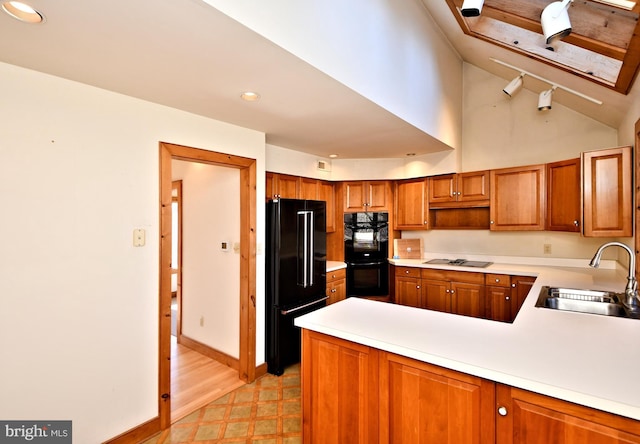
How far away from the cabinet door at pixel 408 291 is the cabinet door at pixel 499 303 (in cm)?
79

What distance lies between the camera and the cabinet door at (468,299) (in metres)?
3.56

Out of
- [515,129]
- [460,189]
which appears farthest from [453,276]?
[515,129]

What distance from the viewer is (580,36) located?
2.08 meters

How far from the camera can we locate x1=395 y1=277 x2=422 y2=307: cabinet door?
4.02m

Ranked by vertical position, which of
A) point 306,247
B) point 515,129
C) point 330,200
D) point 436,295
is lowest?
point 436,295

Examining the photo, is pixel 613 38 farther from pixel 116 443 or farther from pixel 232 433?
pixel 116 443

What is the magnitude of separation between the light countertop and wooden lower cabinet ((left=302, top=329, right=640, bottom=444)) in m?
0.06

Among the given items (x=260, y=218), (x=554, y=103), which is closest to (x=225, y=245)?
(x=260, y=218)

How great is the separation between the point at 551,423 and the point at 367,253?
130 inches

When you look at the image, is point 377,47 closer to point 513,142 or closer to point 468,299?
point 513,142

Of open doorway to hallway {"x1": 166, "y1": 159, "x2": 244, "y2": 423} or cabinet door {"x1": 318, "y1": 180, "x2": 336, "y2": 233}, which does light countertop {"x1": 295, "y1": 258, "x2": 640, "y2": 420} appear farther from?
cabinet door {"x1": 318, "y1": 180, "x2": 336, "y2": 233}

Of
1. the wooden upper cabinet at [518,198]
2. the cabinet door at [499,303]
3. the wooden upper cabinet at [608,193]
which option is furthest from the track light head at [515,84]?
the cabinet door at [499,303]

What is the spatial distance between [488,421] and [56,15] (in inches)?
89.9

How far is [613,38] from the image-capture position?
186 cm
